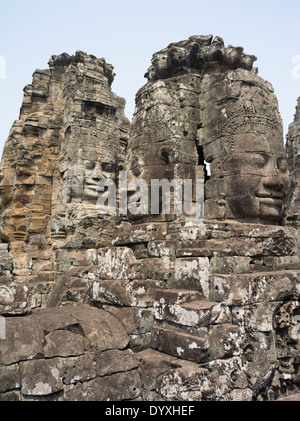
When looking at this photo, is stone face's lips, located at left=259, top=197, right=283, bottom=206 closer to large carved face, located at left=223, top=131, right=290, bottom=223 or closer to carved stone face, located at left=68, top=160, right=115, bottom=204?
large carved face, located at left=223, top=131, right=290, bottom=223

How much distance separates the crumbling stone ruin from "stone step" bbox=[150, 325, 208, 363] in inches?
0.5

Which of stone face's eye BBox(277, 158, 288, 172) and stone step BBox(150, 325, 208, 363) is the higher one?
stone face's eye BBox(277, 158, 288, 172)

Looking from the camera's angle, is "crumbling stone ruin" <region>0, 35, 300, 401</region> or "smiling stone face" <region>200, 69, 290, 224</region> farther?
"smiling stone face" <region>200, 69, 290, 224</region>

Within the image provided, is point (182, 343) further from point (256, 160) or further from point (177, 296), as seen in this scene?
point (256, 160)

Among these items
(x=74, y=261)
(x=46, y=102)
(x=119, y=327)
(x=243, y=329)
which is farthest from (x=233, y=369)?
(x=46, y=102)

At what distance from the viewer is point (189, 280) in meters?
3.93

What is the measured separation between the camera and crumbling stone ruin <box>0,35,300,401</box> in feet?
10.8

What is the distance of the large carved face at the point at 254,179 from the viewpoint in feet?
14.5

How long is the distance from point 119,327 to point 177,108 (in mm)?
3091
